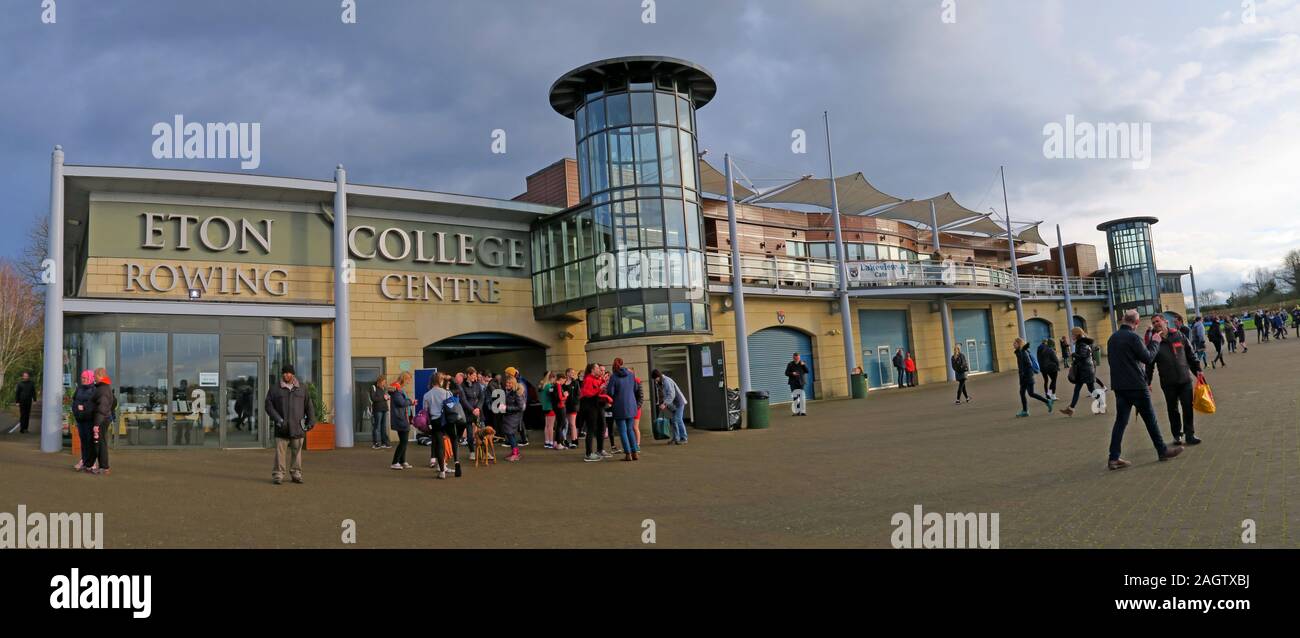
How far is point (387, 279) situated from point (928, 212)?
2857cm

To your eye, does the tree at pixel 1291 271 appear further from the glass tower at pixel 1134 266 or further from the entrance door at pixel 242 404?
the entrance door at pixel 242 404

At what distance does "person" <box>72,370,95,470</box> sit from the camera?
10.6 metres

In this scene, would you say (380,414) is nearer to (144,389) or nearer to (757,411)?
(144,389)

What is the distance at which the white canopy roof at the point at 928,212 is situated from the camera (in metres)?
36.1

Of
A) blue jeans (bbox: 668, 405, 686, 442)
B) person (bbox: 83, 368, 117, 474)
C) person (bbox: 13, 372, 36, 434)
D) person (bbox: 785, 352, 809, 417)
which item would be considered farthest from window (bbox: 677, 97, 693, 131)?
person (bbox: 13, 372, 36, 434)

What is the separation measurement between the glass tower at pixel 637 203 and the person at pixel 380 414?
539 centimetres

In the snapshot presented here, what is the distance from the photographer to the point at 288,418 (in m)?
10.0

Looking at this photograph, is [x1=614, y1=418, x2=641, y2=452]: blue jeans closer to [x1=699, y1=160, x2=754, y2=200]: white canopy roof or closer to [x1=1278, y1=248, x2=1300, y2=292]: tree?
[x1=699, y1=160, x2=754, y2=200]: white canopy roof

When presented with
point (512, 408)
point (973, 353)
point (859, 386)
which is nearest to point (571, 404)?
point (512, 408)

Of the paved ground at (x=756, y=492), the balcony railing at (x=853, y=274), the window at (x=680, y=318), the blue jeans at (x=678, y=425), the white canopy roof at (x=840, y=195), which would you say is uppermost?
the white canopy roof at (x=840, y=195)

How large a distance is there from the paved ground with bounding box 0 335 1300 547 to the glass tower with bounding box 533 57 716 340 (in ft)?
17.2

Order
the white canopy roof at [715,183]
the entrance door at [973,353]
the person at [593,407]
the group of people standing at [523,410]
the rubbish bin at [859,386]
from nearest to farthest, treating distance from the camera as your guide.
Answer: the group of people standing at [523,410], the person at [593,407], the rubbish bin at [859,386], the white canopy roof at [715,183], the entrance door at [973,353]

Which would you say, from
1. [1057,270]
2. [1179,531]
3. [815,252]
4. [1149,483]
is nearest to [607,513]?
[1179,531]

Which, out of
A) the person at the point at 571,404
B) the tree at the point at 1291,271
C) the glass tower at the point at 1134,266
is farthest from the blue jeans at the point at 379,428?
the tree at the point at 1291,271
